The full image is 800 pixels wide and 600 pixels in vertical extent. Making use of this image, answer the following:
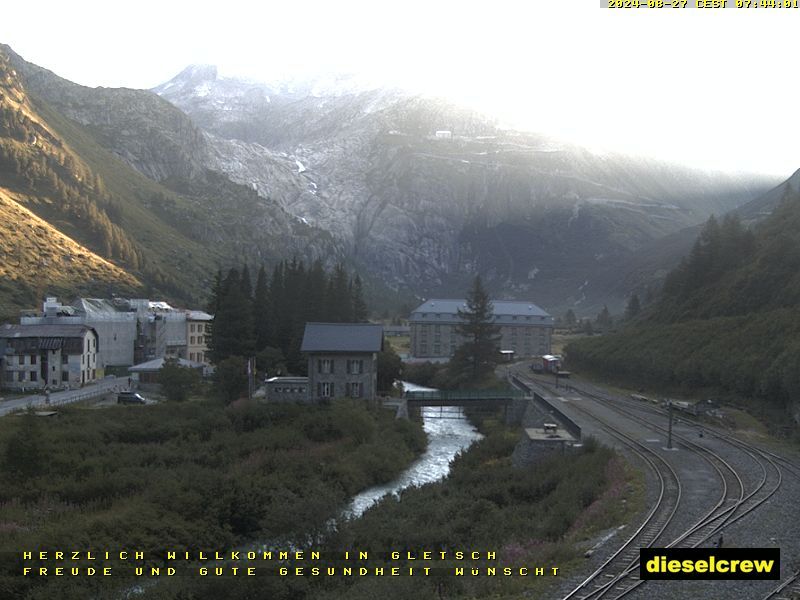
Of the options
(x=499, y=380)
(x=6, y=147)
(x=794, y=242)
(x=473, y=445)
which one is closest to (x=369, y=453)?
(x=473, y=445)

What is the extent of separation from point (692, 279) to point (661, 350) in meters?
20.0

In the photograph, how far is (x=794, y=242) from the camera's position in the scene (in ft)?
235

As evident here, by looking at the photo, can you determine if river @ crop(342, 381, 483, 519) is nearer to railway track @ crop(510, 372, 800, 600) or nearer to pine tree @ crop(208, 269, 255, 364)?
railway track @ crop(510, 372, 800, 600)

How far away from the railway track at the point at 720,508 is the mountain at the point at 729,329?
31.5ft

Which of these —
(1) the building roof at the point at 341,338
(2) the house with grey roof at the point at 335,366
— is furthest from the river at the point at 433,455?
(1) the building roof at the point at 341,338

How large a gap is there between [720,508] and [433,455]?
105ft

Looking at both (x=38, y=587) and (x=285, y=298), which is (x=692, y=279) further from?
(x=38, y=587)

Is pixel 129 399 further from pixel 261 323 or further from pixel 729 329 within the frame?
pixel 729 329

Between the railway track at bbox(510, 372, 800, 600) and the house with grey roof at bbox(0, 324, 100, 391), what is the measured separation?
59.8 metres

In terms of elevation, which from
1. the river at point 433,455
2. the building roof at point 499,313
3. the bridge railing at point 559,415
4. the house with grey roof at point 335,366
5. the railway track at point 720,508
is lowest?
the river at point 433,455

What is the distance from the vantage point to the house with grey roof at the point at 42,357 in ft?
242

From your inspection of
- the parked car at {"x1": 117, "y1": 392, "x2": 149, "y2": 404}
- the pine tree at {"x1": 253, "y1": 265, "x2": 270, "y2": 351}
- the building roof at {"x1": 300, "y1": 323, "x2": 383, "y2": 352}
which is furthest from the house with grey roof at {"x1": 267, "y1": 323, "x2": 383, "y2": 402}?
the pine tree at {"x1": 253, "y1": 265, "x2": 270, "y2": 351}

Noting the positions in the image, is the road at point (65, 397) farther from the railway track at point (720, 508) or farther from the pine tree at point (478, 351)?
the railway track at point (720, 508)

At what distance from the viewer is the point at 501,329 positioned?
438ft
